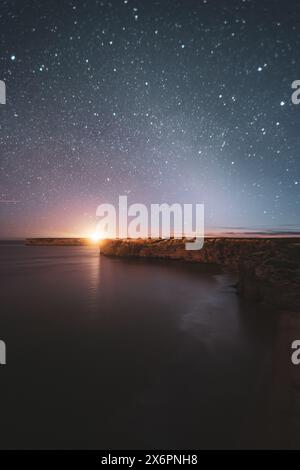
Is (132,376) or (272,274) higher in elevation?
(272,274)

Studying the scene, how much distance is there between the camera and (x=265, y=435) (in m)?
4.76

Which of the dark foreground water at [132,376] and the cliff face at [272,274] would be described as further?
the cliff face at [272,274]

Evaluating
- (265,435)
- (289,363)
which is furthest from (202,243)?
(265,435)

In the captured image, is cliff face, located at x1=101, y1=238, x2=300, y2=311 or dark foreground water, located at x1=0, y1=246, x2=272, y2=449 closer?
dark foreground water, located at x1=0, y1=246, x2=272, y2=449

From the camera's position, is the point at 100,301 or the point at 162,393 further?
the point at 100,301

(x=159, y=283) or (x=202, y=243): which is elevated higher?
(x=202, y=243)

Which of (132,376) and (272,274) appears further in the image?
(272,274)

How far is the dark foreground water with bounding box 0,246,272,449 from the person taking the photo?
495 cm

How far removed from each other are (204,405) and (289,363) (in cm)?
371

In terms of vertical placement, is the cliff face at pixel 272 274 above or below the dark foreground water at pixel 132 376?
above

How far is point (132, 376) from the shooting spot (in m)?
7.27

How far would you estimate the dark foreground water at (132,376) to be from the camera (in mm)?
4953

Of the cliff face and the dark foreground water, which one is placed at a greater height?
the cliff face
